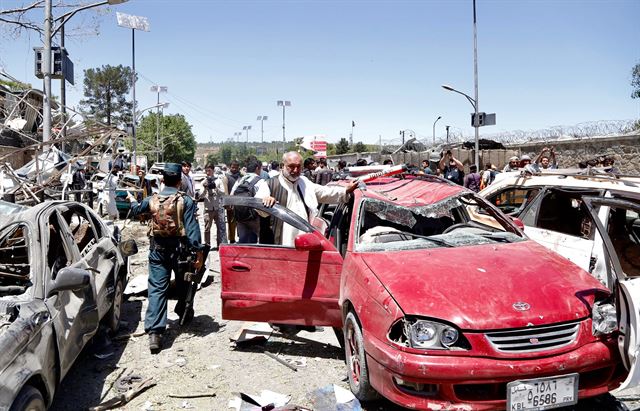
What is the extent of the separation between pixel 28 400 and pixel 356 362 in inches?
84.4

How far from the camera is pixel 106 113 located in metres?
65.8

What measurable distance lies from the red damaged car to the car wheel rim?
15 mm

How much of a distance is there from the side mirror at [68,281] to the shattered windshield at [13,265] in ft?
1.04

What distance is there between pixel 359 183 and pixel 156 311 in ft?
7.83

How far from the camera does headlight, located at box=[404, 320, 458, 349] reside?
3.15m

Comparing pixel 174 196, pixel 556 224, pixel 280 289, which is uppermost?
pixel 174 196

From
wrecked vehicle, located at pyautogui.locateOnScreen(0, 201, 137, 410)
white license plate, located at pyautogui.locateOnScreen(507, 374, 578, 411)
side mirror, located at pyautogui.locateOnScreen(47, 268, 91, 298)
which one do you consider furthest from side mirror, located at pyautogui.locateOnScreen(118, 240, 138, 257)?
white license plate, located at pyautogui.locateOnScreen(507, 374, 578, 411)

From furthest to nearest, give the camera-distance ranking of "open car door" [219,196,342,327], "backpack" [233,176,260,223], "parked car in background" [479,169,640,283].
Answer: "backpack" [233,176,260,223]
"parked car in background" [479,169,640,283]
"open car door" [219,196,342,327]

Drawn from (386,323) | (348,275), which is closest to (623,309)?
(386,323)

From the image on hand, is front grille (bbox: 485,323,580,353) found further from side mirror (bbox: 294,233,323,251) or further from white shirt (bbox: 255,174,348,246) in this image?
white shirt (bbox: 255,174,348,246)

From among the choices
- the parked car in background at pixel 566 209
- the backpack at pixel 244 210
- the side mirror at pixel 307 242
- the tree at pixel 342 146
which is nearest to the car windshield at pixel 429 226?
the side mirror at pixel 307 242

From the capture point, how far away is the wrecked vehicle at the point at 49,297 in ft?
9.48

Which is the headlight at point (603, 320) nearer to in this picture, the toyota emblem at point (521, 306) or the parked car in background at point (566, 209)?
the toyota emblem at point (521, 306)

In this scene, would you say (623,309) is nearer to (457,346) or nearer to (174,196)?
(457,346)
